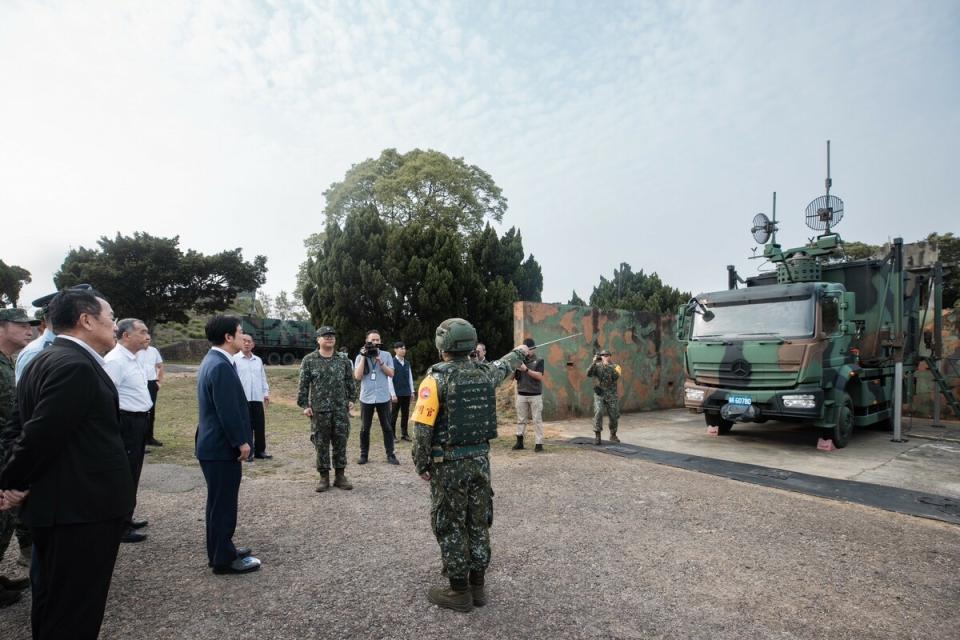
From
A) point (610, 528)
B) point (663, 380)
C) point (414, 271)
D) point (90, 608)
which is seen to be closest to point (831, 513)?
point (610, 528)

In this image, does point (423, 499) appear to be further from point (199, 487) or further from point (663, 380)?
point (663, 380)

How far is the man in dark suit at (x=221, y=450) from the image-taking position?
331 cm

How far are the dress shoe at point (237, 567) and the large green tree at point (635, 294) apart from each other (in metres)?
19.4

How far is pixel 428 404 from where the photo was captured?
2934mm

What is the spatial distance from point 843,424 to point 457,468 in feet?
24.0

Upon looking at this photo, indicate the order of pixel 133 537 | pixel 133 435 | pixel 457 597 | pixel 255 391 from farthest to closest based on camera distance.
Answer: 1. pixel 255 391
2. pixel 133 435
3. pixel 133 537
4. pixel 457 597

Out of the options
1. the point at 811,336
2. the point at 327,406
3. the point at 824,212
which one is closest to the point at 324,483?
the point at 327,406

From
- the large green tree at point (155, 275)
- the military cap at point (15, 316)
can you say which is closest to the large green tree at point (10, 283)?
the large green tree at point (155, 275)

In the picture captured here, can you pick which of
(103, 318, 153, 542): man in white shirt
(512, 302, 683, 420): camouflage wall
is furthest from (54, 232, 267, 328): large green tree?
(103, 318, 153, 542): man in white shirt

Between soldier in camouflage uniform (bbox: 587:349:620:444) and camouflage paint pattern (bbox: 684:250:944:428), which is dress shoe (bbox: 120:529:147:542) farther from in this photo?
camouflage paint pattern (bbox: 684:250:944:428)

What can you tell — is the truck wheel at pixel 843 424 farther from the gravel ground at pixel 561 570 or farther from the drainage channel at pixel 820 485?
the gravel ground at pixel 561 570

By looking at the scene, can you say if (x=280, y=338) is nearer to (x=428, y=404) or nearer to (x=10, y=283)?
(x=10, y=283)

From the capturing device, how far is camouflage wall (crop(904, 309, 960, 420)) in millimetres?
11070

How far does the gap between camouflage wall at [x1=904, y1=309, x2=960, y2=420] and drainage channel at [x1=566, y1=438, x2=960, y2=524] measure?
7334 mm
